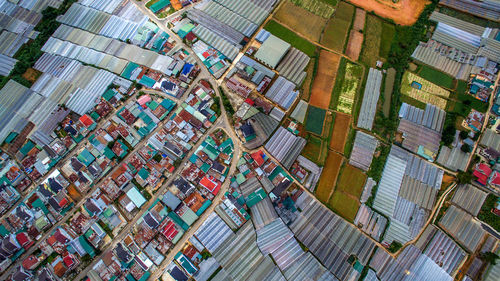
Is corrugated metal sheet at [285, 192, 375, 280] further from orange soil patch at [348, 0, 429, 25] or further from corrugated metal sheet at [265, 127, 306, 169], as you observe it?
orange soil patch at [348, 0, 429, 25]

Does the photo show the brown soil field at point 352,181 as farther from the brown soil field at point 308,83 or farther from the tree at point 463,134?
the tree at point 463,134

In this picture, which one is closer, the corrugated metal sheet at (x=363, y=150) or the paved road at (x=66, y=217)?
the paved road at (x=66, y=217)

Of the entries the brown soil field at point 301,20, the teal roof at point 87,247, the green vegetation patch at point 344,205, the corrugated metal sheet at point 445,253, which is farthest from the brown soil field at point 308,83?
the teal roof at point 87,247

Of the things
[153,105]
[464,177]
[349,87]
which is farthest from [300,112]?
[464,177]

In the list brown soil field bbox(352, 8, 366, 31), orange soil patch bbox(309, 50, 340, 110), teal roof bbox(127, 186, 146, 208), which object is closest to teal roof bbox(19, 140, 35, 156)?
teal roof bbox(127, 186, 146, 208)

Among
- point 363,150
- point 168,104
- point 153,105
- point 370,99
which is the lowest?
point 153,105

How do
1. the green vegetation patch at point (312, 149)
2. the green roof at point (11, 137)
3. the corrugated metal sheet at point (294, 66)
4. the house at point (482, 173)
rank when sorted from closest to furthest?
the house at point (482, 173)
the green vegetation patch at point (312, 149)
the green roof at point (11, 137)
the corrugated metal sheet at point (294, 66)

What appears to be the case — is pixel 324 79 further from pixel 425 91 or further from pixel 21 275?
pixel 21 275
